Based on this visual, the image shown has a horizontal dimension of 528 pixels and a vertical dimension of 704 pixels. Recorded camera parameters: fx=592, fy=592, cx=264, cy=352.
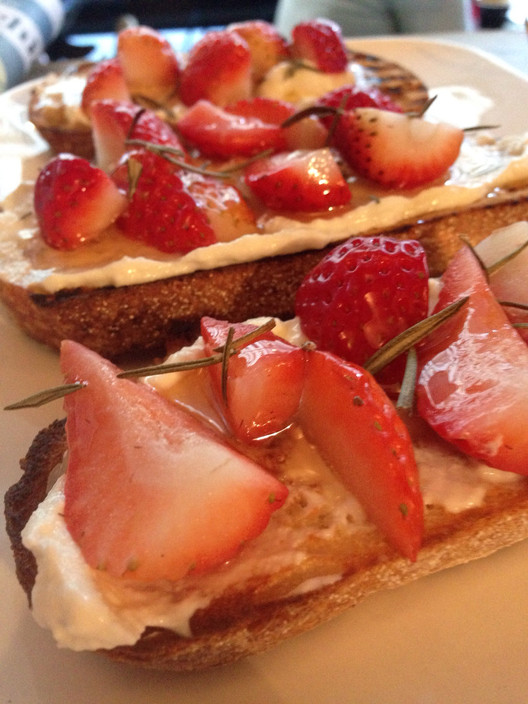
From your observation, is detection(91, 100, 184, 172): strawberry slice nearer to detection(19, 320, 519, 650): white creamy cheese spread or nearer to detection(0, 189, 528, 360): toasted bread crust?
detection(0, 189, 528, 360): toasted bread crust

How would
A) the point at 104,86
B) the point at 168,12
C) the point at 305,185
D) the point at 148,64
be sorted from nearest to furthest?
1. the point at 305,185
2. the point at 104,86
3. the point at 148,64
4. the point at 168,12

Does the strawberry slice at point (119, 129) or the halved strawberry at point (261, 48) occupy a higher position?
the halved strawberry at point (261, 48)

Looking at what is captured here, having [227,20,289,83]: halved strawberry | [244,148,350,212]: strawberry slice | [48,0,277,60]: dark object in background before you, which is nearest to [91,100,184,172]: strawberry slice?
[244,148,350,212]: strawberry slice

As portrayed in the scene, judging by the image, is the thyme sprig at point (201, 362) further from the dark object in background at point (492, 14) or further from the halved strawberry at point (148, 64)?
the dark object in background at point (492, 14)

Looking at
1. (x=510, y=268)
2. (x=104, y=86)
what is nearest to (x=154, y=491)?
(x=510, y=268)

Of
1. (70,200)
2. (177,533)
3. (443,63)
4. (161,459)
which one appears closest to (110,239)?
(70,200)

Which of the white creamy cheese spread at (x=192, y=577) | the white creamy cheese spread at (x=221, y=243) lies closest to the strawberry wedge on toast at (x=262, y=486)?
the white creamy cheese spread at (x=192, y=577)

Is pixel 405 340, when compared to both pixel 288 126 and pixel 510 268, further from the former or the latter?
pixel 288 126
